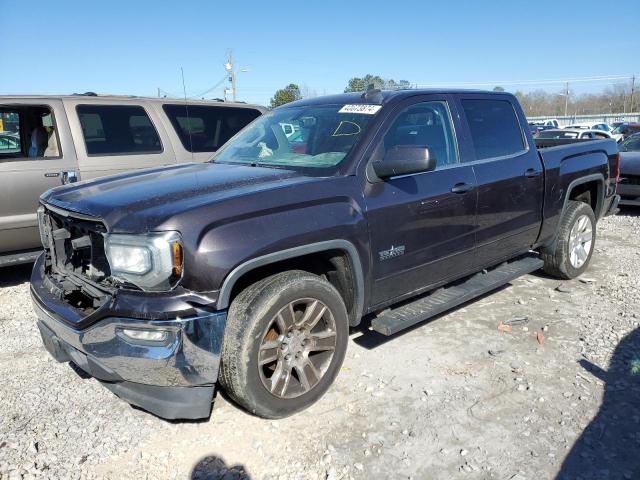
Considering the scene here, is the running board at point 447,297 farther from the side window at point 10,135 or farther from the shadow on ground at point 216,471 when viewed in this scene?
the side window at point 10,135

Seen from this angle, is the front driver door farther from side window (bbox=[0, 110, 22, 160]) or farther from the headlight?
side window (bbox=[0, 110, 22, 160])

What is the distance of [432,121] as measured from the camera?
3.92 m

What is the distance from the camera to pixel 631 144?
10.6 meters

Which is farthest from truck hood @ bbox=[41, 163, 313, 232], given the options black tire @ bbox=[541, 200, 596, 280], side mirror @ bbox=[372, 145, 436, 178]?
black tire @ bbox=[541, 200, 596, 280]

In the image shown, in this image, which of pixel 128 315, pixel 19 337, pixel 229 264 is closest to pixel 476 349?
pixel 229 264

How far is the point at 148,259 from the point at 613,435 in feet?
8.86

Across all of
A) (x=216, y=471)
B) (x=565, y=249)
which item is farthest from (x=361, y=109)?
(x=565, y=249)

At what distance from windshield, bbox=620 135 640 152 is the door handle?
324 inches

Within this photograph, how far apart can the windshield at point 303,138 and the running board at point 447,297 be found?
3.66 ft

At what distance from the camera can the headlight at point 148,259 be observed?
247cm

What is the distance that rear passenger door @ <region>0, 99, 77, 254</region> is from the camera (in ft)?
16.7

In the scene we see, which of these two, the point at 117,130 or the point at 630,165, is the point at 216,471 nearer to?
the point at 117,130

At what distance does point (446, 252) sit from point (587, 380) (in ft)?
4.17

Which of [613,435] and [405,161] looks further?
[405,161]
